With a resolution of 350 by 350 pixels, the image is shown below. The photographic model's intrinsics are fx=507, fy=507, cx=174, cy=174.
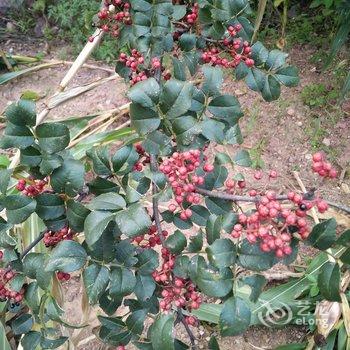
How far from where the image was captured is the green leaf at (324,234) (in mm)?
833

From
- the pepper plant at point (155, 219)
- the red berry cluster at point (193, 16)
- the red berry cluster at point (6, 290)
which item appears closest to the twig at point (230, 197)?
the pepper plant at point (155, 219)

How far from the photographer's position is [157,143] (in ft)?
3.36

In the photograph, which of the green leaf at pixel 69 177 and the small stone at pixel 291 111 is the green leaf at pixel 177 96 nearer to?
the green leaf at pixel 69 177

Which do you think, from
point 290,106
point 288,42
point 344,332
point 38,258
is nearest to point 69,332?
point 38,258

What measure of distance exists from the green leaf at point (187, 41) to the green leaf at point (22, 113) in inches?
20.7

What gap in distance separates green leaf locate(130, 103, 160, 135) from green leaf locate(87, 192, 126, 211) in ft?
0.54

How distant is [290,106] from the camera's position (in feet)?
7.63

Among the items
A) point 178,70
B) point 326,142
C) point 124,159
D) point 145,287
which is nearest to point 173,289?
point 145,287

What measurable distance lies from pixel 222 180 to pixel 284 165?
46.5 inches

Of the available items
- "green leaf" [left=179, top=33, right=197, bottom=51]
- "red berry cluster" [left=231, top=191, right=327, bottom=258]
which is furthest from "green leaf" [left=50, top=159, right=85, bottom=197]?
"green leaf" [left=179, top=33, right=197, bottom=51]

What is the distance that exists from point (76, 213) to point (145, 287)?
0.66ft

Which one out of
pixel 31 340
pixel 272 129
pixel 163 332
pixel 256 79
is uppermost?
pixel 256 79

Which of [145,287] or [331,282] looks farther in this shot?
[145,287]

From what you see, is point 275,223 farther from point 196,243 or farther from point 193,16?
point 193,16
